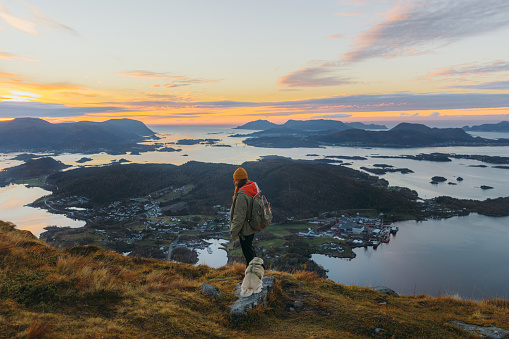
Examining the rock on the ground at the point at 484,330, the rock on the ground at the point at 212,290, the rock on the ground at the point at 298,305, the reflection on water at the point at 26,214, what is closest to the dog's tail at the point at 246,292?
the rock on the ground at the point at 212,290

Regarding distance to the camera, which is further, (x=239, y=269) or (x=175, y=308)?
(x=239, y=269)

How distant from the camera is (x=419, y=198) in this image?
4156 inches

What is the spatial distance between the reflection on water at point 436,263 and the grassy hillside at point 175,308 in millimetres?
35203

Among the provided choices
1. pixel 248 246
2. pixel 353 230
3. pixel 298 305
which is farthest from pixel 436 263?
pixel 248 246

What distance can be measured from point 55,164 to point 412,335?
761ft

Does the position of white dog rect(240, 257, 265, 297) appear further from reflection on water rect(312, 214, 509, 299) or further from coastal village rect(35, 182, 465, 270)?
coastal village rect(35, 182, 465, 270)

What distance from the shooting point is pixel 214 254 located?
57.6m

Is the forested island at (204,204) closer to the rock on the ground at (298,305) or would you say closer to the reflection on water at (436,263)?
the reflection on water at (436,263)

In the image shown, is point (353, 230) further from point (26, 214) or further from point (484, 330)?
point (26, 214)

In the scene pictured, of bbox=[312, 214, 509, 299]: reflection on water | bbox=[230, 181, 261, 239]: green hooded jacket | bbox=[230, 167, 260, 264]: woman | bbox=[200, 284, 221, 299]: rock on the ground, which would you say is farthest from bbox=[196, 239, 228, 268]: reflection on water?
bbox=[230, 181, 261, 239]: green hooded jacket

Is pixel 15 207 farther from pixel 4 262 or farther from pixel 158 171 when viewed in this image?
pixel 4 262

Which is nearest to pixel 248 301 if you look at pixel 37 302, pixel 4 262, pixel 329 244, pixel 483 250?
pixel 37 302

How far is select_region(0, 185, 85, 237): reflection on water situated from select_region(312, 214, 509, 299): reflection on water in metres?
78.8

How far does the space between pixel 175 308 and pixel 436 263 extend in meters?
66.4
